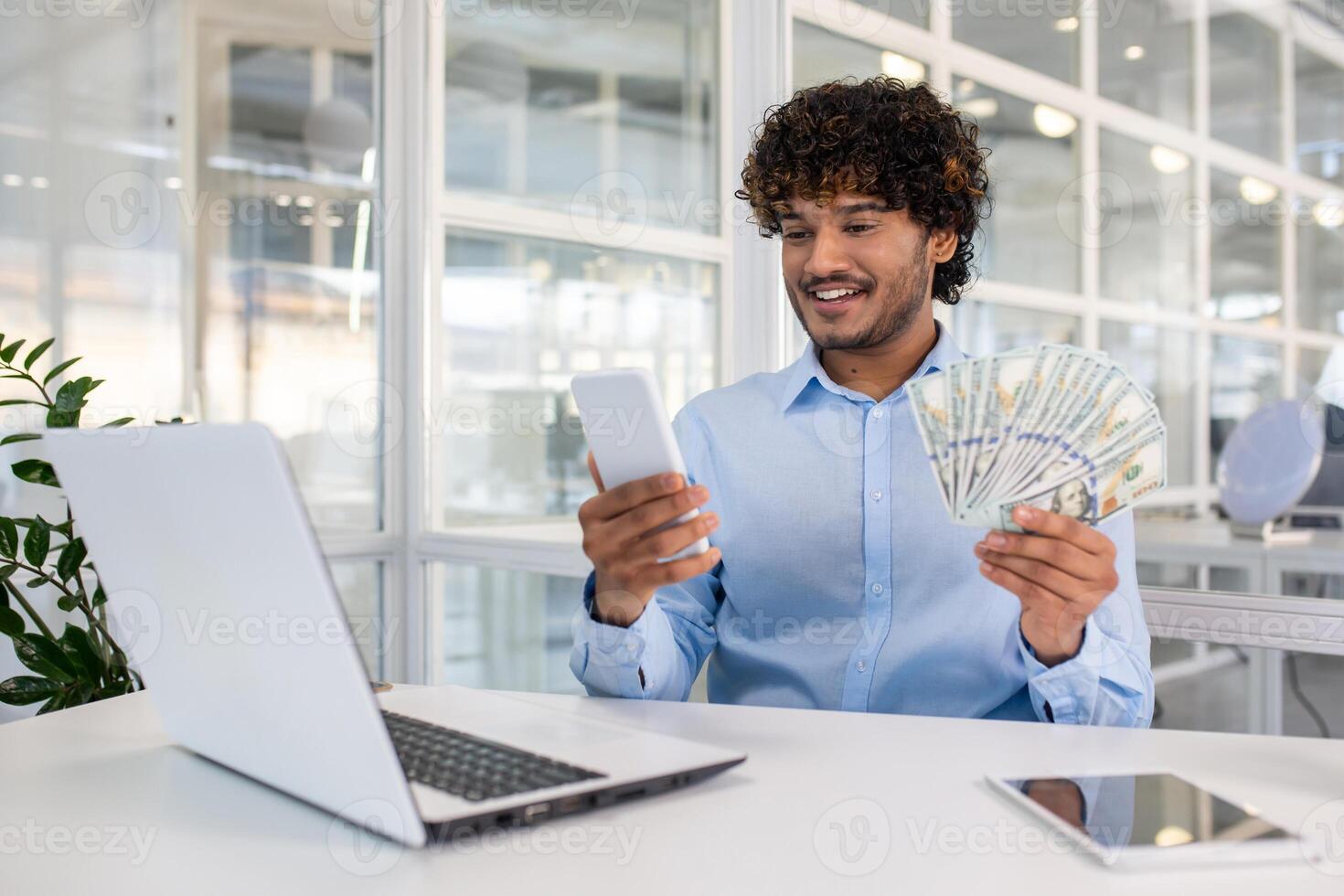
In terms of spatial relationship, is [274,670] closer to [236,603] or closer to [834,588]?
[236,603]

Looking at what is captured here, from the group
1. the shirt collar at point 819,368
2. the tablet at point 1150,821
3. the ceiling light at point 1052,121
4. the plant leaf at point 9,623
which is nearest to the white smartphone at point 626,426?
the tablet at point 1150,821

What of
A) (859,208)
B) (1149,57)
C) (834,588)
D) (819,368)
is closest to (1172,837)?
(834,588)

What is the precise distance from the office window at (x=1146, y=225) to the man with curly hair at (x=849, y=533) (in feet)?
1.36

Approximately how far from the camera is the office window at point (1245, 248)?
1826mm

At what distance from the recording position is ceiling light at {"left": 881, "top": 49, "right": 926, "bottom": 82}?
2357 millimetres

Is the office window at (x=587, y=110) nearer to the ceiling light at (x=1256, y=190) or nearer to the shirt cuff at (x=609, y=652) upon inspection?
the ceiling light at (x=1256, y=190)

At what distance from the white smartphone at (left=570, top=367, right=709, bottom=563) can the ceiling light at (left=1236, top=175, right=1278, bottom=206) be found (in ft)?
4.25

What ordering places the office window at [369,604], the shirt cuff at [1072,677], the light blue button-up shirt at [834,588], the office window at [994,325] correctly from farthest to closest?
the office window at [369,604], the office window at [994,325], the light blue button-up shirt at [834,588], the shirt cuff at [1072,677]

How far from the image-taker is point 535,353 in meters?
3.08

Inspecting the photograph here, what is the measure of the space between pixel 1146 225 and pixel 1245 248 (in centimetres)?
20

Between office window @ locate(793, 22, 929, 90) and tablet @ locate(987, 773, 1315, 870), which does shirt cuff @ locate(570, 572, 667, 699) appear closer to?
tablet @ locate(987, 773, 1315, 870)

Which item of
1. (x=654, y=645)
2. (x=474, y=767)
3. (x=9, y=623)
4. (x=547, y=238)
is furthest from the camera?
(x=547, y=238)

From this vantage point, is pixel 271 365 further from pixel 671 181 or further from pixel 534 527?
pixel 671 181

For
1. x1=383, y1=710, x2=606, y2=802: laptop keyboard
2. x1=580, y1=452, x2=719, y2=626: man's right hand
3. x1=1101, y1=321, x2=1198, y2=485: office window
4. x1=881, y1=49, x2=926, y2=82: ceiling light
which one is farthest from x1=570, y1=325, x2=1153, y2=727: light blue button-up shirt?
x1=881, y1=49, x2=926, y2=82: ceiling light
